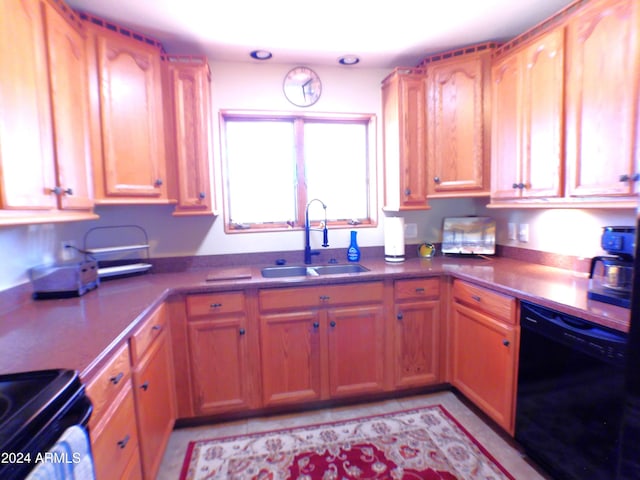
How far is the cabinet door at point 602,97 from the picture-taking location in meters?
1.35

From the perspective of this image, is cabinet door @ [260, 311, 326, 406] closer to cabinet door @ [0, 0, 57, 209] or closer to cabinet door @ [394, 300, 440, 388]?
cabinet door @ [394, 300, 440, 388]

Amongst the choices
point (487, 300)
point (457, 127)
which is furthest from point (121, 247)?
point (457, 127)

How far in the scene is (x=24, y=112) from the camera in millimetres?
1209

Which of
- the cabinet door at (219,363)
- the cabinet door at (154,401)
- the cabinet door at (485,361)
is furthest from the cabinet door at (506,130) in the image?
the cabinet door at (154,401)

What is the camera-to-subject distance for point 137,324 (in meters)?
1.29

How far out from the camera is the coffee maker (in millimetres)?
1309

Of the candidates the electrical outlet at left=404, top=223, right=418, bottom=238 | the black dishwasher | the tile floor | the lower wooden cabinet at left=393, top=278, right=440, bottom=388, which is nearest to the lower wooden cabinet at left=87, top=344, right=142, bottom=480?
the tile floor

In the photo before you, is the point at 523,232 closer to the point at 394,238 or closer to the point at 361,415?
the point at 394,238

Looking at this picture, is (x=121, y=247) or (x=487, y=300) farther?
(x=121, y=247)

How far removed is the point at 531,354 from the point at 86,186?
243 cm

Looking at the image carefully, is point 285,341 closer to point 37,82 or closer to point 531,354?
point 531,354

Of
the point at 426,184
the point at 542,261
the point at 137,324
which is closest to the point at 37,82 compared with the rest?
the point at 137,324

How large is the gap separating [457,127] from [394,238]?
0.90 meters

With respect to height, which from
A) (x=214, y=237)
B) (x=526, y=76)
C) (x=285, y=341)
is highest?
(x=526, y=76)
